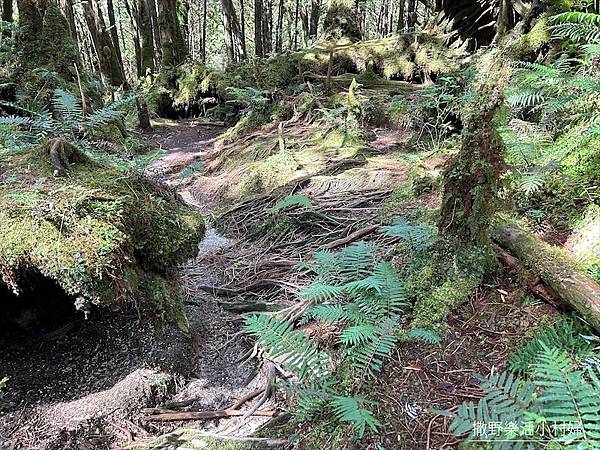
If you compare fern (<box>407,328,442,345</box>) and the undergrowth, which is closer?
the undergrowth

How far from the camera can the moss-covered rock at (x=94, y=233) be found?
8.27 feet

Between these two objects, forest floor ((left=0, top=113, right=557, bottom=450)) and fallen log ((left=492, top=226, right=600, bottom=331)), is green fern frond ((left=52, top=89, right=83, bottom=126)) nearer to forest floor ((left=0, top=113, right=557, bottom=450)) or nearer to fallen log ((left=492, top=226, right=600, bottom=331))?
forest floor ((left=0, top=113, right=557, bottom=450))

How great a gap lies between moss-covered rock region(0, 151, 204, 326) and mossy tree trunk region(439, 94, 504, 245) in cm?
203

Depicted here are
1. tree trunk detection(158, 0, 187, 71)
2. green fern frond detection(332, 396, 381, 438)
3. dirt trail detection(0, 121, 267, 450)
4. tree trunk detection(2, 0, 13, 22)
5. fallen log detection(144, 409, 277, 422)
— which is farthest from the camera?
tree trunk detection(158, 0, 187, 71)

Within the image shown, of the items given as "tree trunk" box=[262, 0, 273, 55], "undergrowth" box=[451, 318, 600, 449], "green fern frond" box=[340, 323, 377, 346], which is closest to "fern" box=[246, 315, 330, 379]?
"green fern frond" box=[340, 323, 377, 346]

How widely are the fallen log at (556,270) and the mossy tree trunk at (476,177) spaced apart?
243 mm

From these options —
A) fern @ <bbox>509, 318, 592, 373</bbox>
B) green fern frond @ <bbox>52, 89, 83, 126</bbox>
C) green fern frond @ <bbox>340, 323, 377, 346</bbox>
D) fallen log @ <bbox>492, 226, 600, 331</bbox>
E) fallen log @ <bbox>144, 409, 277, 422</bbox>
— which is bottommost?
fallen log @ <bbox>144, 409, 277, 422</bbox>

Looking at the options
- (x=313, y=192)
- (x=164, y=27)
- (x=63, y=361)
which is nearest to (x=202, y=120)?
(x=164, y=27)

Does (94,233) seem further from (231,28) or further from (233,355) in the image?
(231,28)

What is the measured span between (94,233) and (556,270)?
9.30ft

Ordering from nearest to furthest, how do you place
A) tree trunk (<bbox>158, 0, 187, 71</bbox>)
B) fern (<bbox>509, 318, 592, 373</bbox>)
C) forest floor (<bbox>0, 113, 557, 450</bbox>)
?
fern (<bbox>509, 318, 592, 373</bbox>)
forest floor (<bbox>0, 113, 557, 450</bbox>)
tree trunk (<bbox>158, 0, 187, 71</bbox>)

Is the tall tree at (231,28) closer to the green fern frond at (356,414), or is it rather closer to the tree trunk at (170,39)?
the tree trunk at (170,39)

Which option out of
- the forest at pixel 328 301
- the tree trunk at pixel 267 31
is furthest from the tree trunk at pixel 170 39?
the tree trunk at pixel 267 31

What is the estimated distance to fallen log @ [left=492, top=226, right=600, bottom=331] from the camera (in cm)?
231
